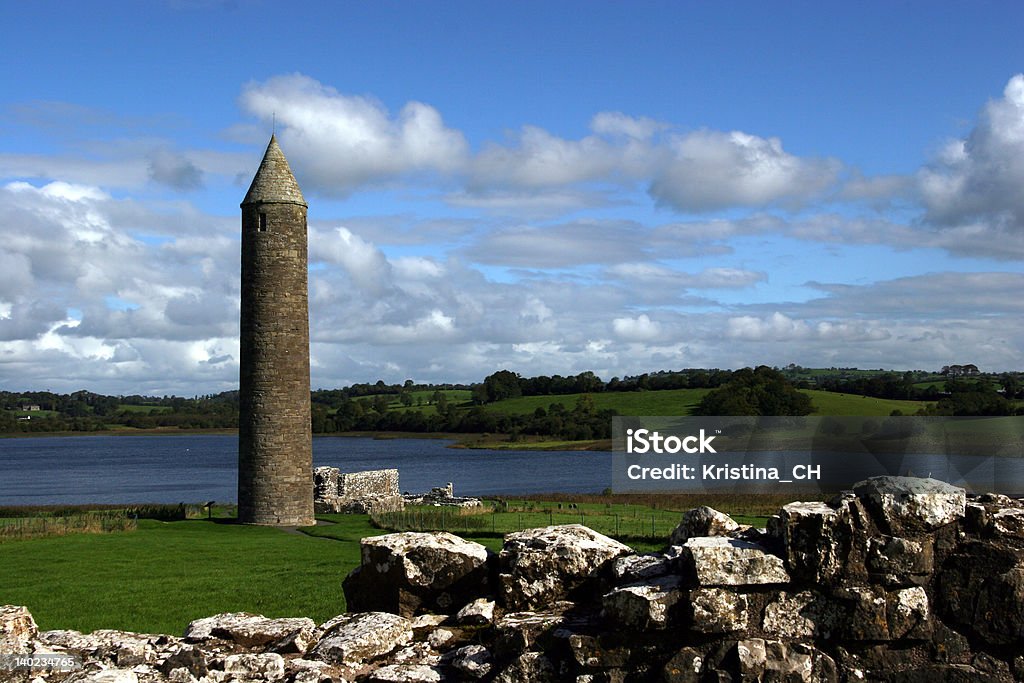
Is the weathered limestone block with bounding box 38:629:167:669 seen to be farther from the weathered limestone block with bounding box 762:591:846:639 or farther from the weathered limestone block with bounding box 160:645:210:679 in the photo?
the weathered limestone block with bounding box 762:591:846:639

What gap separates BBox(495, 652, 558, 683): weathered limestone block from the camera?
6199mm

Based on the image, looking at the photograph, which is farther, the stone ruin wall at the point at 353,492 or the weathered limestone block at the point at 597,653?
the stone ruin wall at the point at 353,492

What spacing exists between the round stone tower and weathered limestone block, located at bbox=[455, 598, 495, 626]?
988 inches

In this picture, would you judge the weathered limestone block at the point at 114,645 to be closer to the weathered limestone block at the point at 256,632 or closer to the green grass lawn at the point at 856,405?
the weathered limestone block at the point at 256,632

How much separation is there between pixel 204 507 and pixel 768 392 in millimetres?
62548

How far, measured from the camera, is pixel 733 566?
616 cm

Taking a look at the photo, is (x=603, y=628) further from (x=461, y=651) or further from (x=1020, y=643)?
(x=1020, y=643)

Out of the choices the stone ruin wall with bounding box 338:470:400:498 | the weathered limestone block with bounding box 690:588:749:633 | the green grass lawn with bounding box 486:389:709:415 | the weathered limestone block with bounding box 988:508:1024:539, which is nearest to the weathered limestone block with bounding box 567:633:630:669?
the weathered limestone block with bounding box 690:588:749:633

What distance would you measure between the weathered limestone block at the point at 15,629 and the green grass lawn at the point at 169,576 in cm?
521

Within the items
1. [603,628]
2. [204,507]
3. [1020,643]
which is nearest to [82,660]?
[603,628]

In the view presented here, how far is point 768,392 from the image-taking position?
89.4 m

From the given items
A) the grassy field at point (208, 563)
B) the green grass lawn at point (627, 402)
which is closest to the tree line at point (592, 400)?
the green grass lawn at point (627, 402)

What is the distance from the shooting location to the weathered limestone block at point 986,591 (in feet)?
19.7

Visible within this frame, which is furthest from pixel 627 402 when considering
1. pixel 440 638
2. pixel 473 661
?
pixel 473 661
